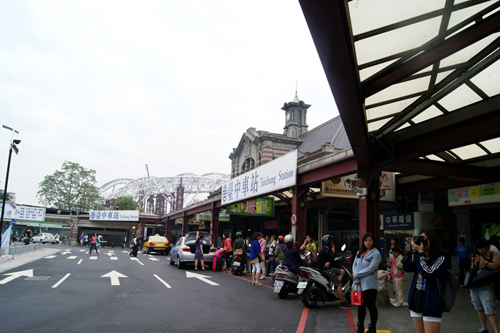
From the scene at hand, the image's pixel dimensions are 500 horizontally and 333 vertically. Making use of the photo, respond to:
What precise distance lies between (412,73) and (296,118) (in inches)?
1617

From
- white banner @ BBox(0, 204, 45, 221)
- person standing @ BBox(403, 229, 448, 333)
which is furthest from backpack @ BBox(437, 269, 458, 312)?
white banner @ BBox(0, 204, 45, 221)

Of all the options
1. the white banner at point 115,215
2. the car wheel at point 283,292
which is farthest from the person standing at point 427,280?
the white banner at point 115,215

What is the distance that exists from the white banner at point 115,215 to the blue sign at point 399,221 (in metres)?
Result: 43.0

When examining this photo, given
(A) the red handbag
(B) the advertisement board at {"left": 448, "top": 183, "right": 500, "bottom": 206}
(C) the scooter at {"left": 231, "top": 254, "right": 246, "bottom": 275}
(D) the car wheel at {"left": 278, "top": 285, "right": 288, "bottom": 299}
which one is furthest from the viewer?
(C) the scooter at {"left": 231, "top": 254, "right": 246, "bottom": 275}

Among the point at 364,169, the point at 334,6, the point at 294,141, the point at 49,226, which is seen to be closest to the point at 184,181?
the point at 49,226

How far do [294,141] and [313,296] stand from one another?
30214mm

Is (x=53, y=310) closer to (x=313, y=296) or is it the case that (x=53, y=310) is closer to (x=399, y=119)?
(x=313, y=296)

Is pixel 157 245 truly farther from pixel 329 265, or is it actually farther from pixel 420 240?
pixel 420 240

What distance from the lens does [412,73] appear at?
6031mm

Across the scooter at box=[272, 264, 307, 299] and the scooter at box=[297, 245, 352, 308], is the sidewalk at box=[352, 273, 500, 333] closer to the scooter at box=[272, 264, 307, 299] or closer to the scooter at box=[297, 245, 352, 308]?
the scooter at box=[297, 245, 352, 308]

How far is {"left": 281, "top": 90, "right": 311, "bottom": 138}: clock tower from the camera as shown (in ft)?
152

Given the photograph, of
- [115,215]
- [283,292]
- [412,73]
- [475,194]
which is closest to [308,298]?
[283,292]

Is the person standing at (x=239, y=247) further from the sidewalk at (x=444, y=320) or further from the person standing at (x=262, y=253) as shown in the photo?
the sidewalk at (x=444, y=320)

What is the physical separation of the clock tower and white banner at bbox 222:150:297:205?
2555 centimetres
